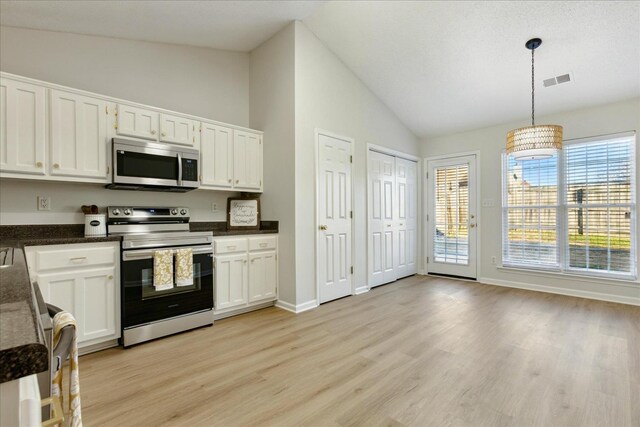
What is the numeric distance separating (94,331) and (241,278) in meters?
1.34

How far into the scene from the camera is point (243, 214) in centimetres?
394

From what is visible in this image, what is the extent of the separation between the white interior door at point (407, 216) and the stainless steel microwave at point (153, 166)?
330cm

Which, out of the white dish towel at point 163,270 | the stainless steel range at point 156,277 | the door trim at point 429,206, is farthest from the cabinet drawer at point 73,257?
the door trim at point 429,206

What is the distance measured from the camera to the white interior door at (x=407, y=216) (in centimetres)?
530

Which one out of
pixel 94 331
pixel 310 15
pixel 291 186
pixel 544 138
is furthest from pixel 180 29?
pixel 544 138

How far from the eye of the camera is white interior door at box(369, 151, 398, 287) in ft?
15.4

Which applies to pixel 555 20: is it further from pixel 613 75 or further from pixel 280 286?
pixel 280 286

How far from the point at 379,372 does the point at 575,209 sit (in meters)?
3.90

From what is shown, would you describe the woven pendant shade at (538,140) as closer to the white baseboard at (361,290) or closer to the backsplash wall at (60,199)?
the white baseboard at (361,290)

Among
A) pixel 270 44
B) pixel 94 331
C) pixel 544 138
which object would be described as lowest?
pixel 94 331

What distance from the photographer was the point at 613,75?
3615 millimetres

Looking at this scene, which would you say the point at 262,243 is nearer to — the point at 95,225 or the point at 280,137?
the point at 280,137

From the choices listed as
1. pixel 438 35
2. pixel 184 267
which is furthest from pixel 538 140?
pixel 184 267

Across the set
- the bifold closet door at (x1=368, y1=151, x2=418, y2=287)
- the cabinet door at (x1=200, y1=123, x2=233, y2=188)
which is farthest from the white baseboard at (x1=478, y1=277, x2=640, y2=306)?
the cabinet door at (x1=200, y1=123, x2=233, y2=188)
